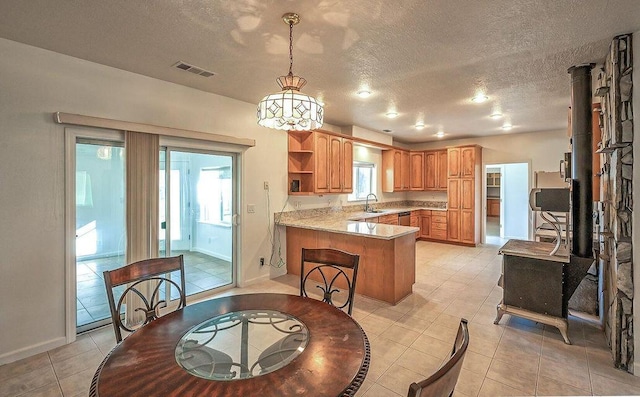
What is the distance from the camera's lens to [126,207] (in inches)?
118

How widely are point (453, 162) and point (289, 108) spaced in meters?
6.02

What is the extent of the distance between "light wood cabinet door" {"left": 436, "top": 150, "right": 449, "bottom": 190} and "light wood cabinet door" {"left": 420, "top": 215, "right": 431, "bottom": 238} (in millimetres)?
833

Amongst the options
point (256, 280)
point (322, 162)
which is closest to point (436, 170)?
point (322, 162)

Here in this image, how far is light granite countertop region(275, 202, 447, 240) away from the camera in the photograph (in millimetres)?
3555

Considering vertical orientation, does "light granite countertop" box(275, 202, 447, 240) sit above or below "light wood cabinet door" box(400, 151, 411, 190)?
below

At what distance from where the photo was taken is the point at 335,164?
16.9 feet

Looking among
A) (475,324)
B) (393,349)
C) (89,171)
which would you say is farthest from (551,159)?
(89,171)

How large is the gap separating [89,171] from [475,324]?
4208 millimetres

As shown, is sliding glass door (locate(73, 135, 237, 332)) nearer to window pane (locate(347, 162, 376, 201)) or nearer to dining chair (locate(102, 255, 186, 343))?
dining chair (locate(102, 255, 186, 343))

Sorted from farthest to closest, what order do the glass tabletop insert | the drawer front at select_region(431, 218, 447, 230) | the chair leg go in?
the drawer front at select_region(431, 218, 447, 230), the chair leg, the glass tabletop insert

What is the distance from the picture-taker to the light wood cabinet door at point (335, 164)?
16.6 ft

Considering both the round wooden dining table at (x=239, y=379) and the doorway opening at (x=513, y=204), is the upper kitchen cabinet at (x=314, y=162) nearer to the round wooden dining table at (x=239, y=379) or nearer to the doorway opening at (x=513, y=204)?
the round wooden dining table at (x=239, y=379)

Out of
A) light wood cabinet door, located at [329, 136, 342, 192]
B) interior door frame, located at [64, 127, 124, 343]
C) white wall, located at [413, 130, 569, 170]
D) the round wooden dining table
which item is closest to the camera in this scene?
the round wooden dining table

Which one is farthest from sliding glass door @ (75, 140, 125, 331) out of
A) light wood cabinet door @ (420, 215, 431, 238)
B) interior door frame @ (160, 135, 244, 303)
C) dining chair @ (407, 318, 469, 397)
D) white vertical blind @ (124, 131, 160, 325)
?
light wood cabinet door @ (420, 215, 431, 238)
